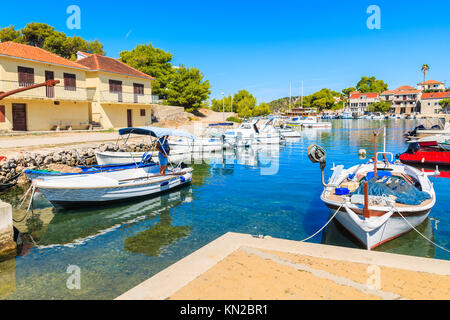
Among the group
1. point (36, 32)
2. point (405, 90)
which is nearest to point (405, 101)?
point (405, 90)

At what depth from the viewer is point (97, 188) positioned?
41.8 ft

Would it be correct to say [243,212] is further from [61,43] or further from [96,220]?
[61,43]

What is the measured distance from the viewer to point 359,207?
28.4ft

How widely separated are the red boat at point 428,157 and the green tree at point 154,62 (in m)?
44.2

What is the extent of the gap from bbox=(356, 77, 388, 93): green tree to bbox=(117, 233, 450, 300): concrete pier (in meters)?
166

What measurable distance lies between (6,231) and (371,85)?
559ft

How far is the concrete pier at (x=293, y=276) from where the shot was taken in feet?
15.8

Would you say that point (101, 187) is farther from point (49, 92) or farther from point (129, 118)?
point (129, 118)

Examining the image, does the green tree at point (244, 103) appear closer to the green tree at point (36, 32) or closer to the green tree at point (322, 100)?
the green tree at point (36, 32)

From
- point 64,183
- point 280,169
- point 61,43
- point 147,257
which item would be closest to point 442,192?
point 280,169

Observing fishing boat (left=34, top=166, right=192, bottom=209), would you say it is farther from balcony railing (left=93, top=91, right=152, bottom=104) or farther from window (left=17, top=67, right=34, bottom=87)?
balcony railing (left=93, top=91, right=152, bottom=104)

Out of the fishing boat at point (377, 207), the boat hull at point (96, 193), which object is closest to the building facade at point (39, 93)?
the boat hull at point (96, 193)

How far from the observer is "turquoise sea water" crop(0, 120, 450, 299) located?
758 cm

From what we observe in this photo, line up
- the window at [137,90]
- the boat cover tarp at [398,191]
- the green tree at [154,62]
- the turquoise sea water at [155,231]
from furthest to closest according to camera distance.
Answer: the green tree at [154,62]
the window at [137,90]
the boat cover tarp at [398,191]
the turquoise sea water at [155,231]
